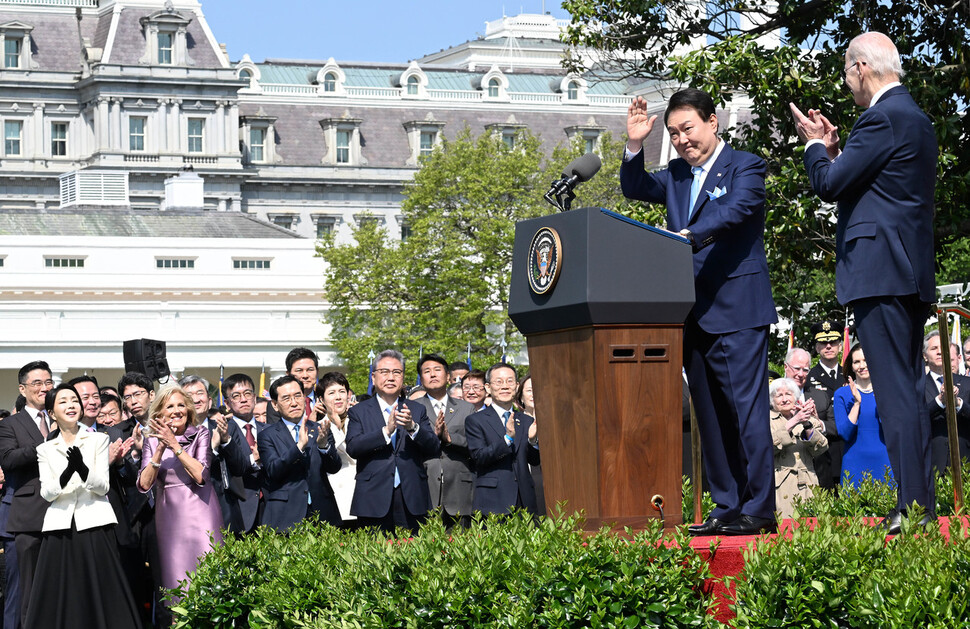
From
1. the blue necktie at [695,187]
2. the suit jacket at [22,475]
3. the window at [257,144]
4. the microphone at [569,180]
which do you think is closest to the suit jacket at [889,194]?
the blue necktie at [695,187]

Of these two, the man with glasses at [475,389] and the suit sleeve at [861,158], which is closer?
the suit sleeve at [861,158]

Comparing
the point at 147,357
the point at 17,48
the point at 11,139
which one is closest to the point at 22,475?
the point at 147,357

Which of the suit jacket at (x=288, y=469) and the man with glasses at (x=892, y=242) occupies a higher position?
the man with glasses at (x=892, y=242)

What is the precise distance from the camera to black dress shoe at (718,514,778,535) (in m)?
7.01

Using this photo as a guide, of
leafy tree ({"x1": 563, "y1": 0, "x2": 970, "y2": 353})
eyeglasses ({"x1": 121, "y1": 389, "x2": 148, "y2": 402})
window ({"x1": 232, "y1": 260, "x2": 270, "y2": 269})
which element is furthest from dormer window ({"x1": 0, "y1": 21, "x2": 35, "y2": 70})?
eyeglasses ({"x1": 121, "y1": 389, "x2": 148, "y2": 402})

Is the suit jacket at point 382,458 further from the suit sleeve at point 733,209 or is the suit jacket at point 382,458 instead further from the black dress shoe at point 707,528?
the suit sleeve at point 733,209

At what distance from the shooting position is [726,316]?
7.13m

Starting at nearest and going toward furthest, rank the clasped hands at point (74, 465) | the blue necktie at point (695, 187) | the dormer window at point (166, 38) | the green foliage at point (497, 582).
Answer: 1. the green foliage at point (497, 582)
2. the blue necktie at point (695, 187)
3. the clasped hands at point (74, 465)
4. the dormer window at point (166, 38)

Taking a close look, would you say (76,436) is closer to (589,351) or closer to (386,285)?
(589,351)

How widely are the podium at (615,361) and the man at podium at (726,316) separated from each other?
0.97 ft

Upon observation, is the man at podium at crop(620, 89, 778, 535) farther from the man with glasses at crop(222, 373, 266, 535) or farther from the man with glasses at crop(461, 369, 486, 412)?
the man with glasses at crop(461, 369, 486, 412)

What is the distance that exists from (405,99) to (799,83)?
2937 inches

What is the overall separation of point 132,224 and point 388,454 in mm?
41594

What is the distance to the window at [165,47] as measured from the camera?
78.5 meters
